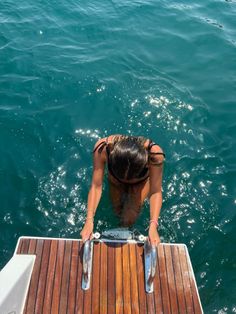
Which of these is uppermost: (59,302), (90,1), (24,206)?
(90,1)

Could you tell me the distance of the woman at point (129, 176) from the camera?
14.1 ft

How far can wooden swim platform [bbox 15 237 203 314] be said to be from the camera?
4.30 metres

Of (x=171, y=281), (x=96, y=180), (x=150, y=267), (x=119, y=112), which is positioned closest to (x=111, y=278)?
(x=150, y=267)

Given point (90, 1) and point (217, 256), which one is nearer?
point (217, 256)

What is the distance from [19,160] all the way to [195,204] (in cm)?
353

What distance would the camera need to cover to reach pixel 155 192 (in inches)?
199

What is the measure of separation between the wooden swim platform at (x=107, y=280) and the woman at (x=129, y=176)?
431 mm

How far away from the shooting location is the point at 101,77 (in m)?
8.96

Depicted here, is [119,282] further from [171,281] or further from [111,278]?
[171,281]

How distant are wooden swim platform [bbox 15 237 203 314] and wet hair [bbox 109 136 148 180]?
117 cm

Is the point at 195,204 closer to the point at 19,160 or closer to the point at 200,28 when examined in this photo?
the point at 19,160

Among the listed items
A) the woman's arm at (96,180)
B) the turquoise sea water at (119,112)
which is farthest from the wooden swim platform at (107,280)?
the turquoise sea water at (119,112)

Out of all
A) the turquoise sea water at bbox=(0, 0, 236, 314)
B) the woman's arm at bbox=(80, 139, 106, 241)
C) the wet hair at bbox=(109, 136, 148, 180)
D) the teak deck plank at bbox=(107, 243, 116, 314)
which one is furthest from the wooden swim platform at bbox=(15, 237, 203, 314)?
the wet hair at bbox=(109, 136, 148, 180)

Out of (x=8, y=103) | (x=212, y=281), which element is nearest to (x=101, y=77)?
(x=8, y=103)
